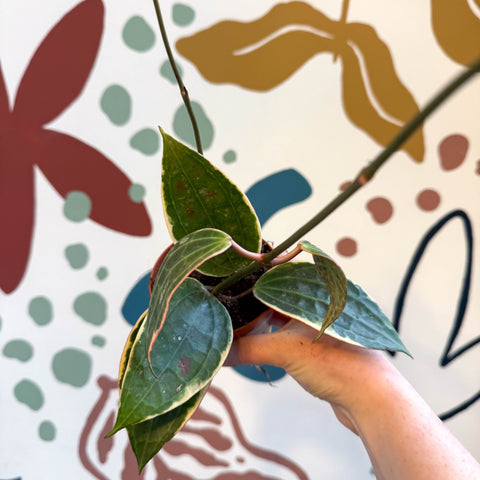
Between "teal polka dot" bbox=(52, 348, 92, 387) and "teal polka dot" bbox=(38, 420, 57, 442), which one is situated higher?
"teal polka dot" bbox=(52, 348, 92, 387)

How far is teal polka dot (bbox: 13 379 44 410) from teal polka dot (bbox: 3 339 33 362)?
49 millimetres

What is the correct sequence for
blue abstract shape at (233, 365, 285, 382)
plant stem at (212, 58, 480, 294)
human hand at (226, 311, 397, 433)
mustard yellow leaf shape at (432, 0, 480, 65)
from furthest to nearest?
1. blue abstract shape at (233, 365, 285, 382)
2. mustard yellow leaf shape at (432, 0, 480, 65)
3. human hand at (226, 311, 397, 433)
4. plant stem at (212, 58, 480, 294)

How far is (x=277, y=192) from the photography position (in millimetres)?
729

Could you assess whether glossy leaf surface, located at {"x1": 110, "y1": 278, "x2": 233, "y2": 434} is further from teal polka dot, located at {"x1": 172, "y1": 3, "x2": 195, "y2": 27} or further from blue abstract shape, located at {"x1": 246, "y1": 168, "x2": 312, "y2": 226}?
teal polka dot, located at {"x1": 172, "y1": 3, "x2": 195, "y2": 27}

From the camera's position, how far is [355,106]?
2.28ft

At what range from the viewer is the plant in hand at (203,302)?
1.01 feet

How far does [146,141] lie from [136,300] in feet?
0.95

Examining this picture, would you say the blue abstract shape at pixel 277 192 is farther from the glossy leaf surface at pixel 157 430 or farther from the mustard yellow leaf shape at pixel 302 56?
the glossy leaf surface at pixel 157 430

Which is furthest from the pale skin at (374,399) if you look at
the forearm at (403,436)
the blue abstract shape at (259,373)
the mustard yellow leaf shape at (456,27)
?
the mustard yellow leaf shape at (456,27)

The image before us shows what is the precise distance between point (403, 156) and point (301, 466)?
60cm

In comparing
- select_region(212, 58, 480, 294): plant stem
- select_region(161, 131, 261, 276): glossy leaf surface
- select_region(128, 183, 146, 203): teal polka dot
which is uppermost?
select_region(212, 58, 480, 294): plant stem

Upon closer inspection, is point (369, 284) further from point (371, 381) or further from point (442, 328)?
point (371, 381)

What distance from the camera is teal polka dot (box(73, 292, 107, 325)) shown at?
77 centimetres

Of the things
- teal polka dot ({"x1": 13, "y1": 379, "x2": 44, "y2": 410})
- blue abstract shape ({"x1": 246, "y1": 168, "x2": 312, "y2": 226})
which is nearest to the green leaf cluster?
blue abstract shape ({"x1": 246, "y1": 168, "x2": 312, "y2": 226})
